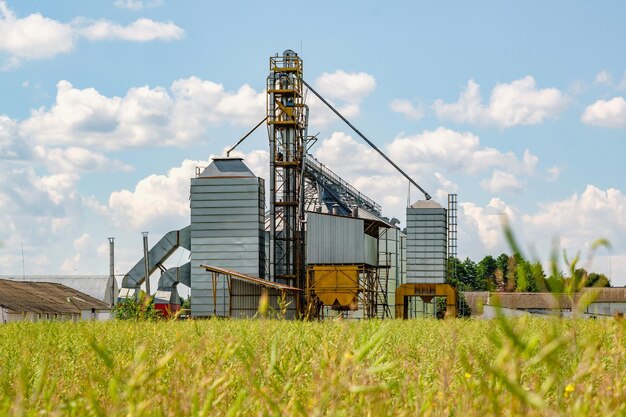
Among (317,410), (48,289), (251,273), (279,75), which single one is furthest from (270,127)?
(317,410)

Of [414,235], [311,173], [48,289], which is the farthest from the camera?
[48,289]

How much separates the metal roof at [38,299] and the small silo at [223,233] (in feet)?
19.0

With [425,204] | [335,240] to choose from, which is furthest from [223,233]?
[425,204]

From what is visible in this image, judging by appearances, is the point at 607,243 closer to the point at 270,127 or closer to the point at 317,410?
the point at 317,410

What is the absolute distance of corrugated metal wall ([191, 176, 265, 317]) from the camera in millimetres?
40938

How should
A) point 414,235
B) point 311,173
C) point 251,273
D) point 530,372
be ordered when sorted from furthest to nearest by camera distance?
point 311,173 → point 414,235 → point 251,273 → point 530,372

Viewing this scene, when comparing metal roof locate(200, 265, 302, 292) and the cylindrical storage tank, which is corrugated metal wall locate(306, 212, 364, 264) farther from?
the cylindrical storage tank

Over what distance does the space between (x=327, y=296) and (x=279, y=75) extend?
34.2ft

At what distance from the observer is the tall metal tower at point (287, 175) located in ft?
138

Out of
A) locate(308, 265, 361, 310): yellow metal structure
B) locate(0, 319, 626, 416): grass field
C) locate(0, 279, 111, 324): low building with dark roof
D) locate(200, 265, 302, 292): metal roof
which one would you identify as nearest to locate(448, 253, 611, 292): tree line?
locate(0, 319, 626, 416): grass field

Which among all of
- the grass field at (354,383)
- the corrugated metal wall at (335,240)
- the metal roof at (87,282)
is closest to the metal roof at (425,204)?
the corrugated metal wall at (335,240)

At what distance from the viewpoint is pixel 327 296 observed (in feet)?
134

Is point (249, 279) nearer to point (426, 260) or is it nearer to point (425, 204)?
point (426, 260)

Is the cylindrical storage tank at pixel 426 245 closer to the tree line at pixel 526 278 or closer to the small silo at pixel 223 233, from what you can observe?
the small silo at pixel 223 233
